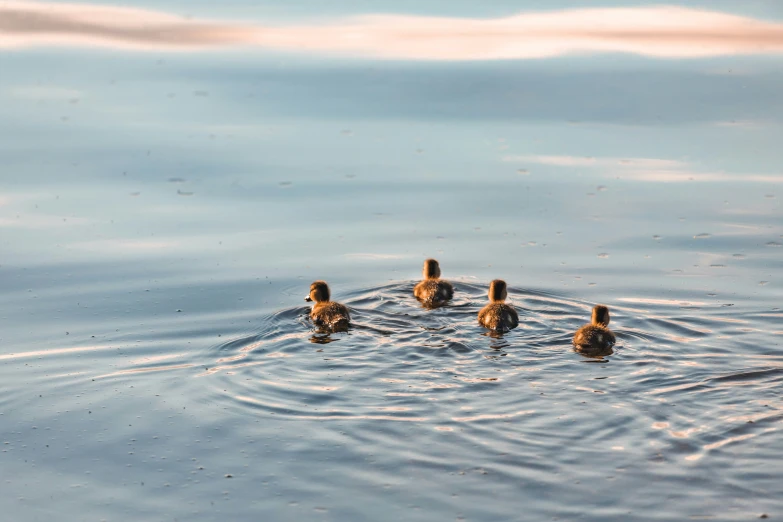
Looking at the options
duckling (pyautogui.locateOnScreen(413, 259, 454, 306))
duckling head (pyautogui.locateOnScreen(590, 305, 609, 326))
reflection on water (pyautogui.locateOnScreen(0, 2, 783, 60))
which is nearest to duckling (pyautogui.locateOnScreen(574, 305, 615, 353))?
duckling head (pyautogui.locateOnScreen(590, 305, 609, 326))

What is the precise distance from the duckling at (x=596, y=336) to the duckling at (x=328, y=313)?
1897 mm

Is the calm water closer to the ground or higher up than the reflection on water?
closer to the ground

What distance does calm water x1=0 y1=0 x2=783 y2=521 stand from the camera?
23.0 ft

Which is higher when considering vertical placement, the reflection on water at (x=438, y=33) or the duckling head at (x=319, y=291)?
the reflection on water at (x=438, y=33)

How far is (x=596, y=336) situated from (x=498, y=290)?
1.23m

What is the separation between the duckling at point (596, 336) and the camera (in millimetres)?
8945

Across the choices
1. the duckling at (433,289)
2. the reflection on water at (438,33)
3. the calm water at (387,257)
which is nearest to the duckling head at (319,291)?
the calm water at (387,257)

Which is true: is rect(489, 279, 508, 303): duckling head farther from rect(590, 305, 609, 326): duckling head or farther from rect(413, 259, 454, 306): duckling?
rect(590, 305, 609, 326): duckling head

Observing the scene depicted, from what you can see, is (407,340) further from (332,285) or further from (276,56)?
(276,56)

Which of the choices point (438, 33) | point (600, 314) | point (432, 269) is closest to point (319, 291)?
point (432, 269)

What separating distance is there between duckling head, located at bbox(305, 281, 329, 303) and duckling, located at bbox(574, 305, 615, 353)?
219 cm

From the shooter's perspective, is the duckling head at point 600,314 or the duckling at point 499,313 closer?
the duckling head at point 600,314

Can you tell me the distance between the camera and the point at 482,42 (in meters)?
16.7

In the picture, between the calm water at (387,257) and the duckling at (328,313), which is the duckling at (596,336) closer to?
the calm water at (387,257)
